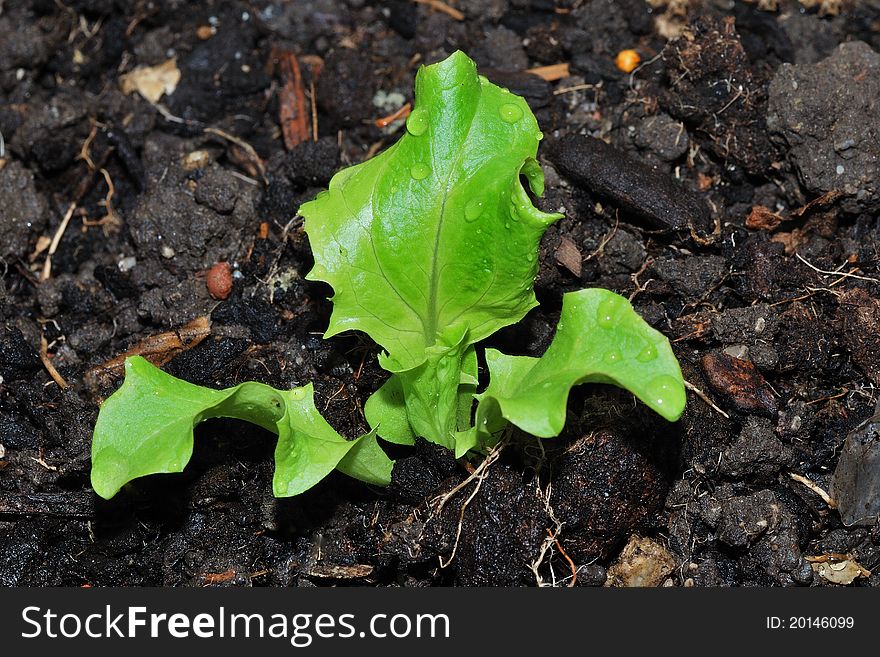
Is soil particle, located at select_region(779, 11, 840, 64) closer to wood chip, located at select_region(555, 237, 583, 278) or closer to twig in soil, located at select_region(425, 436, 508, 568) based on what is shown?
wood chip, located at select_region(555, 237, 583, 278)

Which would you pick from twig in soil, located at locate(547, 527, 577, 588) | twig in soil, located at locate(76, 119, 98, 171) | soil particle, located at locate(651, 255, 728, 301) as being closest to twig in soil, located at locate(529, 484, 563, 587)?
twig in soil, located at locate(547, 527, 577, 588)

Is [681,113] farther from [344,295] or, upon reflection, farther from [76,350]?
[76,350]

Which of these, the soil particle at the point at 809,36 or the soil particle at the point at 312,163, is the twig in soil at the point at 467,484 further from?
the soil particle at the point at 809,36

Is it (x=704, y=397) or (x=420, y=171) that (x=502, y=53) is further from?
(x=704, y=397)

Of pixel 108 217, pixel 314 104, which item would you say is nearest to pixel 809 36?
pixel 314 104

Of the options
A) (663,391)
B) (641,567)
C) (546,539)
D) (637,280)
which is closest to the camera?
(663,391)

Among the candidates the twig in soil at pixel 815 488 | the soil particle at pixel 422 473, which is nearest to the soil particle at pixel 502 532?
the soil particle at pixel 422 473
